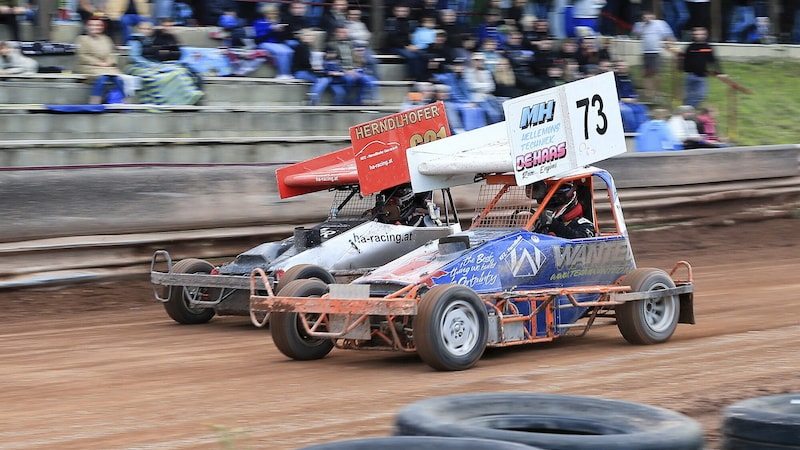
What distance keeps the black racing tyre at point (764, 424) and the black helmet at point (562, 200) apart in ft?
15.8

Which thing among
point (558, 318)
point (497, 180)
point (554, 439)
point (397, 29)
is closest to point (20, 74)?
point (397, 29)

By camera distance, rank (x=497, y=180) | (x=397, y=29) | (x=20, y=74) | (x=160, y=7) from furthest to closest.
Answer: (x=397, y=29) < (x=160, y=7) < (x=20, y=74) < (x=497, y=180)

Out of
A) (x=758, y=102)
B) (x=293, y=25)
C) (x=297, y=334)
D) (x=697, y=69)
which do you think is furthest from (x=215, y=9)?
(x=758, y=102)

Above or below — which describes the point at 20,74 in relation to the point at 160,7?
below

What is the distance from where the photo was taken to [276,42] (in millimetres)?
16359

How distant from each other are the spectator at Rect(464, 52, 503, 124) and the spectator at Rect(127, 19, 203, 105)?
158 inches

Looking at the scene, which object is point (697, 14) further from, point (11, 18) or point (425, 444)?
point (425, 444)

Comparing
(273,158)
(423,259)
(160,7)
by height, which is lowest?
(423,259)

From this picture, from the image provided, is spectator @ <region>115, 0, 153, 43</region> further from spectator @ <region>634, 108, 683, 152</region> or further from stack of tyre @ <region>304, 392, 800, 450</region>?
stack of tyre @ <region>304, 392, 800, 450</region>

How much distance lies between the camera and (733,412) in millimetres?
4441

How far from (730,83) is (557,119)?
12965 mm

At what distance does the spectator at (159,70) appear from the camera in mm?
14812

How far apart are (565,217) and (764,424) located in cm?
517

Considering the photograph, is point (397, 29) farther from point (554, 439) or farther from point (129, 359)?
point (554, 439)
